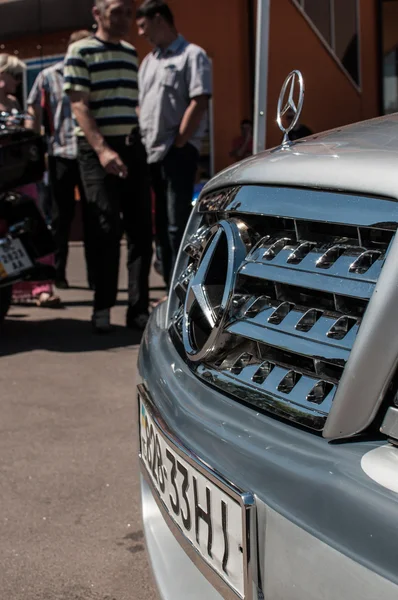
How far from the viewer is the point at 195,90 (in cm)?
526

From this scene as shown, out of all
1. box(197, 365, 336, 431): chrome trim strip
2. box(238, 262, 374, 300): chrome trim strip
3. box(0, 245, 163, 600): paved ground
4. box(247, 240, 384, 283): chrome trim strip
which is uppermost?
box(247, 240, 384, 283): chrome trim strip

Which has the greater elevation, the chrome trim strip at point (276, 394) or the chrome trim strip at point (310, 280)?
the chrome trim strip at point (310, 280)

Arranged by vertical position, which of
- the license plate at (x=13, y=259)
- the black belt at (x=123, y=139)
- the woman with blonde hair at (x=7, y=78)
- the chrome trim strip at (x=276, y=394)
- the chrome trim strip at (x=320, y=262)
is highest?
the woman with blonde hair at (x=7, y=78)

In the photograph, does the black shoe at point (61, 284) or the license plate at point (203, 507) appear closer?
the license plate at point (203, 507)

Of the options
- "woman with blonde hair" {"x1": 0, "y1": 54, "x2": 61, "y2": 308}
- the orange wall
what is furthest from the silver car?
the orange wall

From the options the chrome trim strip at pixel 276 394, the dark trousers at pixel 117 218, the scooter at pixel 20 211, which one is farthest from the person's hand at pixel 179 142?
the chrome trim strip at pixel 276 394

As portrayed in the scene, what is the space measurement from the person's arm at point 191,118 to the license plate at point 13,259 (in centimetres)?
122

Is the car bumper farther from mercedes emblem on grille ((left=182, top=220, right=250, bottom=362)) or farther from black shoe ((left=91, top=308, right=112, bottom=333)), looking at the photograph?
black shoe ((left=91, top=308, right=112, bottom=333))

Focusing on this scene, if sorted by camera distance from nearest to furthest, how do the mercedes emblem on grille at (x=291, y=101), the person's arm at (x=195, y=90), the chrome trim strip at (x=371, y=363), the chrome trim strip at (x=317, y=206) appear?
the chrome trim strip at (x=371, y=363)
the chrome trim strip at (x=317, y=206)
the mercedes emblem on grille at (x=291, y=101)
the person's arm at (x=195, y=90)

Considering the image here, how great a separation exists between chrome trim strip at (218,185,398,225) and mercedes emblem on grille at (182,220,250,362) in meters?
0.07

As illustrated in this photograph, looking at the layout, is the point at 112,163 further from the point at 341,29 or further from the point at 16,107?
the point at 341,29

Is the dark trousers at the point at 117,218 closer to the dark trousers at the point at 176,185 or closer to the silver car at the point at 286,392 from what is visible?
the dark trousers at the point at 176,185

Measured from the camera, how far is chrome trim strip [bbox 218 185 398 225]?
1405 millimetres

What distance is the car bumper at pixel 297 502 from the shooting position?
3.75ft
